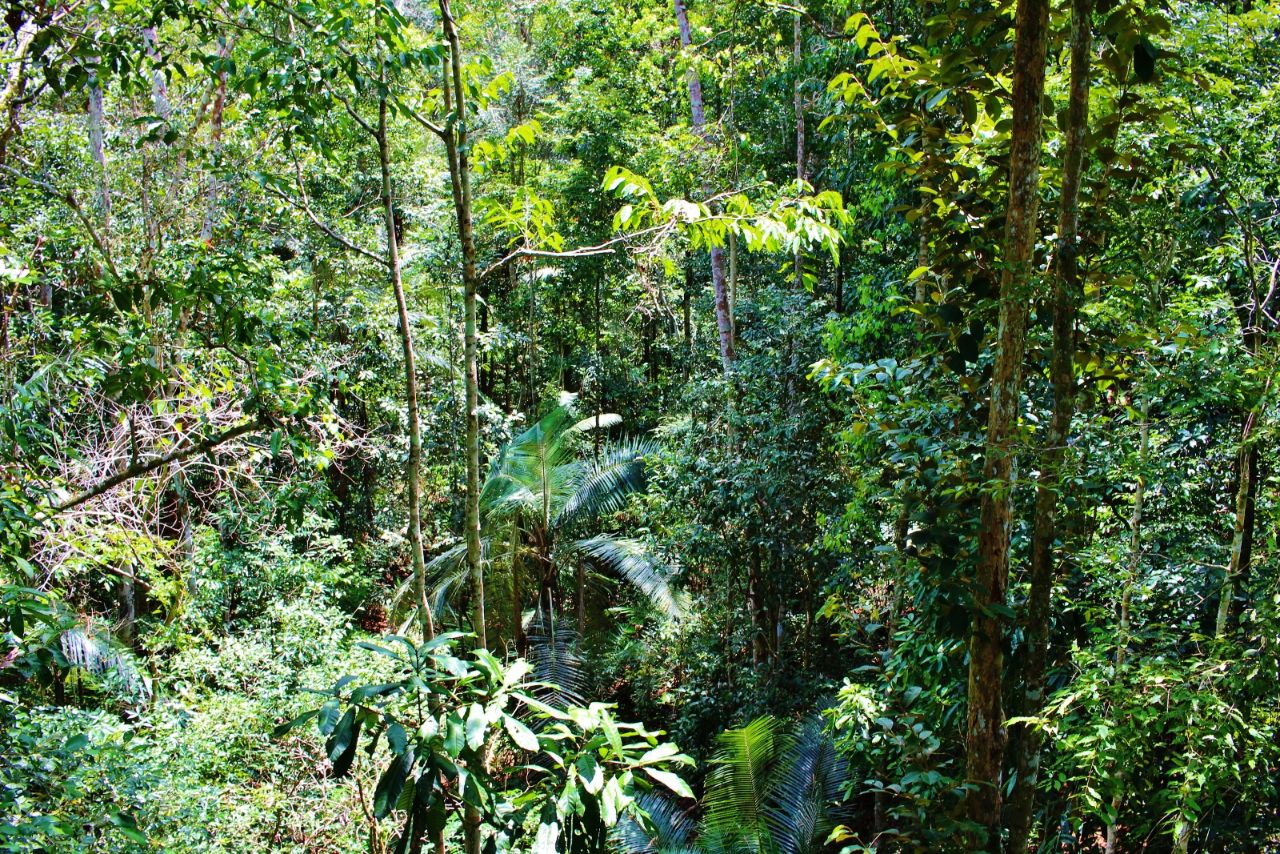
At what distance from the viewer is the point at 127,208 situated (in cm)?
614

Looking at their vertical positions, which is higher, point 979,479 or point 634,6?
point 634,6

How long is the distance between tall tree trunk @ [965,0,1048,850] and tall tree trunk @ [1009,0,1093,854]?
70mm

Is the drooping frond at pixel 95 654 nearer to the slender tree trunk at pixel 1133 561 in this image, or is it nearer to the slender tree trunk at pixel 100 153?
the slender tree trunk at pixel 100 153

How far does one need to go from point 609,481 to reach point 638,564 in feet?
3.17

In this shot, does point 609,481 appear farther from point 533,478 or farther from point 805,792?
point 805,792

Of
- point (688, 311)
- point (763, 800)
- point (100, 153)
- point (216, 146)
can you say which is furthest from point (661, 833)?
point (688, 311)

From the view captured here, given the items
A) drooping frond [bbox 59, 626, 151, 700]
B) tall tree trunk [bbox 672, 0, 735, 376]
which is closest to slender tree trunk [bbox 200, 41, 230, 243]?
drooping frond [bbox 59, 626, 151, 700]

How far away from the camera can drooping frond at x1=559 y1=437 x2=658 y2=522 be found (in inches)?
321

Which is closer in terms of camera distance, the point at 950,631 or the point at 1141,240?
the point at 950,631

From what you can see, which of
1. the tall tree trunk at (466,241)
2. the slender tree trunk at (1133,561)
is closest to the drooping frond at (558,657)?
the slender tree trunk at (1133,561)

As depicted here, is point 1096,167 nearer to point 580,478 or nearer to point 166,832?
point 166,832

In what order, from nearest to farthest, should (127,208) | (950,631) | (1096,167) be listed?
(950,631), (1096,167), (127,208)

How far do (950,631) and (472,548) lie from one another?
1.29m

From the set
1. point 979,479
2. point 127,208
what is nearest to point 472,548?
point 979,479
